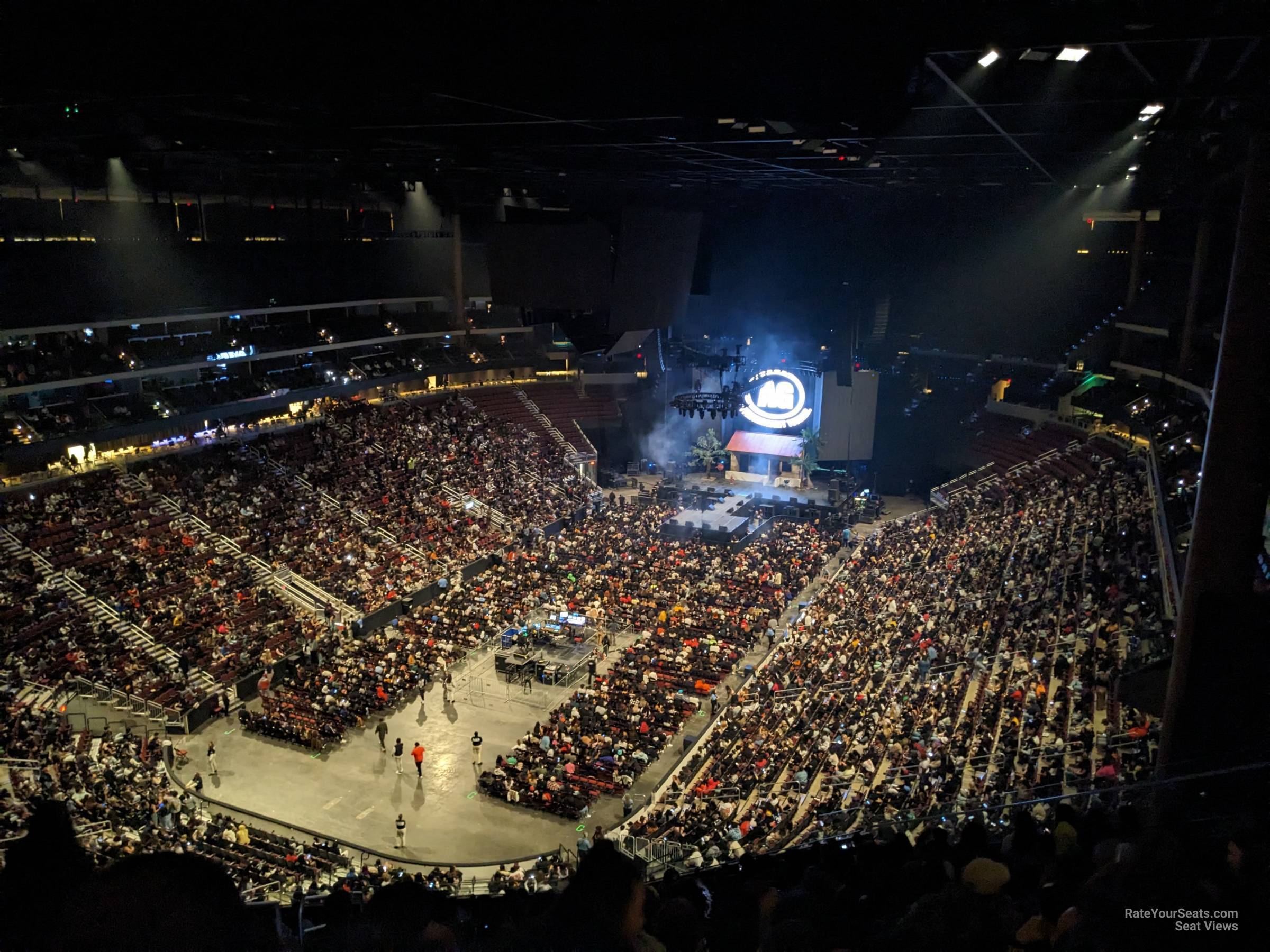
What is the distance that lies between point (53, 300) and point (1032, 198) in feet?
104

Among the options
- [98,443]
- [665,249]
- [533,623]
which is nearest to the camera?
[665,249]

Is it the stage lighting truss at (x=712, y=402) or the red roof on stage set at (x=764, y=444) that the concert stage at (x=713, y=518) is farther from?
the red roof on stage set at (x=764, y=444)

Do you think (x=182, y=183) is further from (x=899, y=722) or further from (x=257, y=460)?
(x=899, y=722)

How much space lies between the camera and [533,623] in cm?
2588

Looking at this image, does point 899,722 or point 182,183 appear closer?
point 899,722

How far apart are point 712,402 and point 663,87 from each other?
36.8 meters

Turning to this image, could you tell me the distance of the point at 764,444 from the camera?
4566 centimetres

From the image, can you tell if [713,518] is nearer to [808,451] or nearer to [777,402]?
[808,451]

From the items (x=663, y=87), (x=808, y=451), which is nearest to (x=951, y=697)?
(x=663, y=87)

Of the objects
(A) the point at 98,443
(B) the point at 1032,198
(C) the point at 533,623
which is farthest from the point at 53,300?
(B) the point at 1032,198

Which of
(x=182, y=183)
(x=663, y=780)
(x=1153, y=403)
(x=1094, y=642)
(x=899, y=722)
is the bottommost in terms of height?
(x=663, y=780)

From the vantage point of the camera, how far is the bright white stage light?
27.6 ft

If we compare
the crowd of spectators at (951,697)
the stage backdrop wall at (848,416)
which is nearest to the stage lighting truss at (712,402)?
the stage backdrop wall at (848,416)

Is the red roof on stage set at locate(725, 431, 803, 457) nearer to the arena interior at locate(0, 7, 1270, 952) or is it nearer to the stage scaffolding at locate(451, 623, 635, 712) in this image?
the arena interior at locate(0, 7, 1270, 952)
